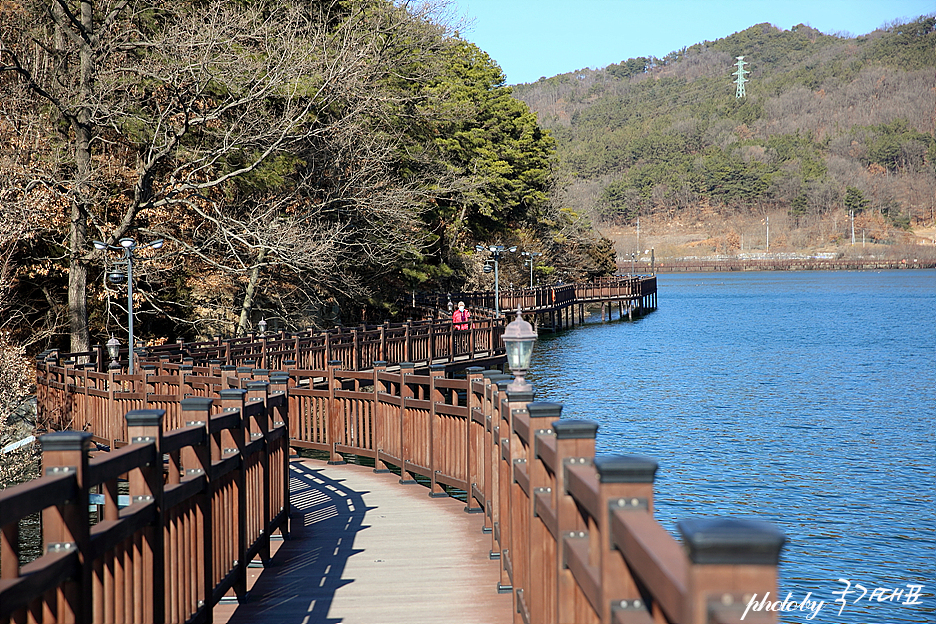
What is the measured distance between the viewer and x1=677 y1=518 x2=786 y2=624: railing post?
1.72m

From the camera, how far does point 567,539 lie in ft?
11.5

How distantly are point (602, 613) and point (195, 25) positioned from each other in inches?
905

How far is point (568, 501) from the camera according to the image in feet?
11.8

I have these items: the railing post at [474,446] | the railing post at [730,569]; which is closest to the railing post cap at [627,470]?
the railing post at [730,569]

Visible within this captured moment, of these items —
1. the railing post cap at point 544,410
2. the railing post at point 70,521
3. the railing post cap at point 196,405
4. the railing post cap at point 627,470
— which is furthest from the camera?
the railing post cap at point 196,405

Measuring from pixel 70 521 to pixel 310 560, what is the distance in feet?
14.2

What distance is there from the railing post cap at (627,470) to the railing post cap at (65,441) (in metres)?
2.02

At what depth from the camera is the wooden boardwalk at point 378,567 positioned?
6160 millimetres

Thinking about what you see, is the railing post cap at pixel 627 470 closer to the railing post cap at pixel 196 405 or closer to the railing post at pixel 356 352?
the railing post cap at pixel 196 405

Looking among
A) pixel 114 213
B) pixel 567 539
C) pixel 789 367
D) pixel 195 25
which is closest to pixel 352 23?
pixel 195 25

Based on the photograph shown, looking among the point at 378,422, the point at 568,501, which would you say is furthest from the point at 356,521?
the point at 568,501

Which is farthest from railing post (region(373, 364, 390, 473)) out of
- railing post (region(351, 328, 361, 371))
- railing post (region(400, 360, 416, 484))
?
railing post (region(351, 328, 361, 371))

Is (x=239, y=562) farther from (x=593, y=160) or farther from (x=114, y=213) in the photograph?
(x=593, y=160)

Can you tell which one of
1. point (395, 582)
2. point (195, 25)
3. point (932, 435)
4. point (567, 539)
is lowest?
point (932, 435)
